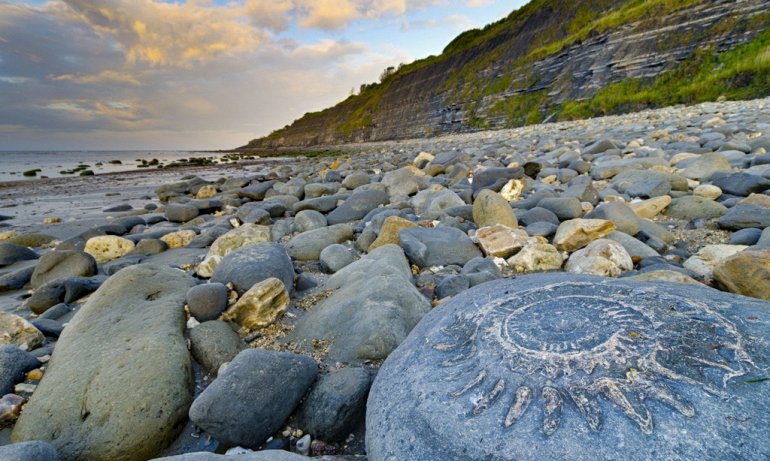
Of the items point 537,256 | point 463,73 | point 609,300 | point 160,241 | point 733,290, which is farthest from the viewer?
point 463,73

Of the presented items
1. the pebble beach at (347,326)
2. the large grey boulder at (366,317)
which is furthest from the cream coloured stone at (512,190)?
the large grey boulder at (366,317)

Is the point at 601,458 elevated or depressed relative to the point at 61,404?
elevated

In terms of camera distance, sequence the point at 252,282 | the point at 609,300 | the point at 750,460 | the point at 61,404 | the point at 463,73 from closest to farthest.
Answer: the point at 750,460
the point at 609,300
the point at 61,404
the point at 252,282
the point at 463,73

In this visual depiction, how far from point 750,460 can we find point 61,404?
2.28 metres

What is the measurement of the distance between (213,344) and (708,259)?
299cm

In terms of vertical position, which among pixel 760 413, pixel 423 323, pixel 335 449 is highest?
pixel 760 413

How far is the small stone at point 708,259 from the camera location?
241 centimetres

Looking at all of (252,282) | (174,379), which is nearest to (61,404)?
(174,379)

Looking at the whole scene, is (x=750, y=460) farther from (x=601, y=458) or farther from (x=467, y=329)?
(x=467, y=329)

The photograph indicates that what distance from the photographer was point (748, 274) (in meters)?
1.89

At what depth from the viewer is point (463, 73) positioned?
42.5 metres

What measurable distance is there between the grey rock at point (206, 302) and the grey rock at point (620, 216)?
3.01 m

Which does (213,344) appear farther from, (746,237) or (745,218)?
(745,218)

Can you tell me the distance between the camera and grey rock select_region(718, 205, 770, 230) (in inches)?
114
